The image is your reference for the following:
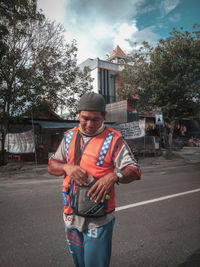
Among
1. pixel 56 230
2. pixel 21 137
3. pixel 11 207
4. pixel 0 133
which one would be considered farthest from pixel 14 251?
pixel 0 133

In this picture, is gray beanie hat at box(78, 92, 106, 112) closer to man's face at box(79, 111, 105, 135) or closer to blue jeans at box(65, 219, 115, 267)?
man's face at box(79, 111, 105, 135)

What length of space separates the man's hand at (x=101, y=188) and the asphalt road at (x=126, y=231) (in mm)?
1541

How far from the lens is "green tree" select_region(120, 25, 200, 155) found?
44.3ft

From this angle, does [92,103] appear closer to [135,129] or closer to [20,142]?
[20,142]

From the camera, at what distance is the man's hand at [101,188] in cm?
128

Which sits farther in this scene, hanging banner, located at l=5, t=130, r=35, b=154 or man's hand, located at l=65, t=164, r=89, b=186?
hanging banner, located at l=5, t=130, r=35, b=154

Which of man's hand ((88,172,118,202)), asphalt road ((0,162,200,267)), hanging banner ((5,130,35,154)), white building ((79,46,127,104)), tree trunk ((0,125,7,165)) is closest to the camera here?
man's hand ((88,172,118,202))

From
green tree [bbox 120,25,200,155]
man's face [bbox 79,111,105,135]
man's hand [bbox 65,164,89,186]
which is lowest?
man's hand [bbox 65,164,89,186]

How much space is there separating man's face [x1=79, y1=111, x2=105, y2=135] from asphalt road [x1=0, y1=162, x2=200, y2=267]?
1821 millimetres

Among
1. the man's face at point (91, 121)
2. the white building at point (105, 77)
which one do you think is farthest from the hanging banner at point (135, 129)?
the white building at point (105, 77)

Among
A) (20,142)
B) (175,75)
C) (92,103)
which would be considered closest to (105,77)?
(175,75)

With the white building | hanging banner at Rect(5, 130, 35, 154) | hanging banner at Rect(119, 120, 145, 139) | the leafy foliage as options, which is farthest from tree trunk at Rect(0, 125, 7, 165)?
the white building

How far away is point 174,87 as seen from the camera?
13.9 m

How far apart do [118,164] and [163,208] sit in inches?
131
